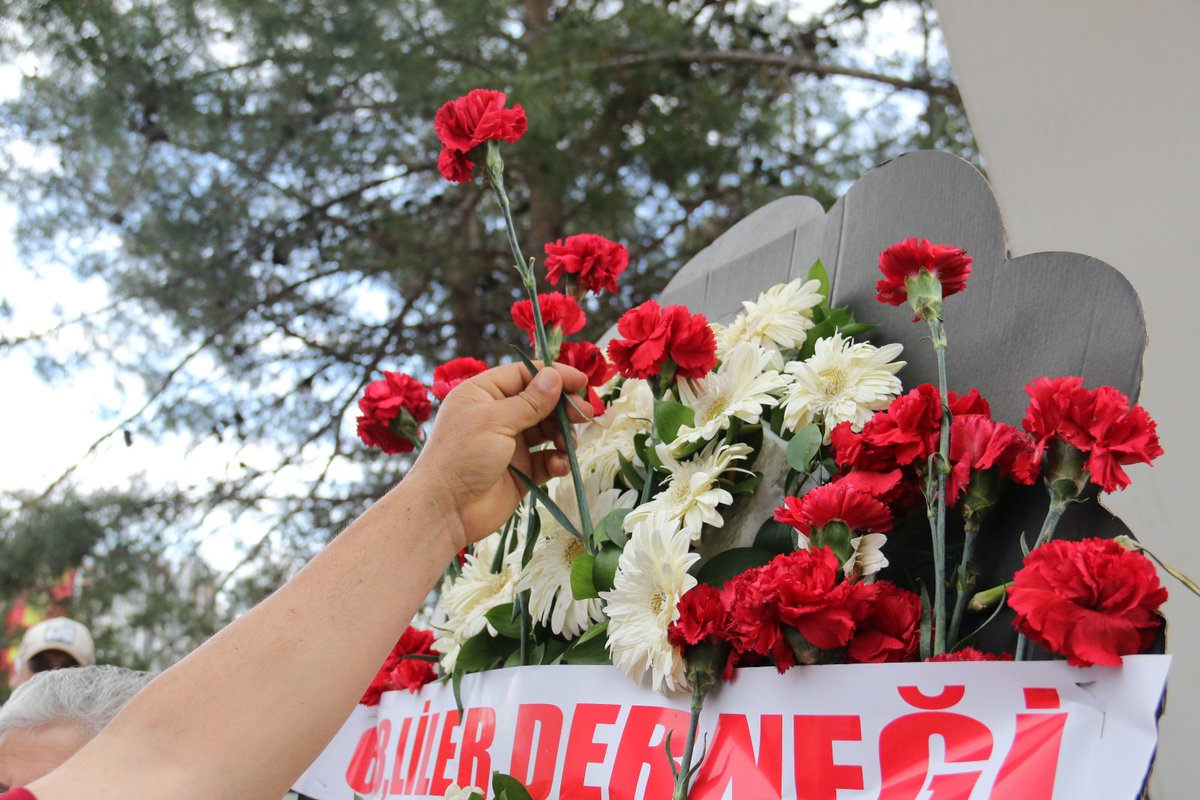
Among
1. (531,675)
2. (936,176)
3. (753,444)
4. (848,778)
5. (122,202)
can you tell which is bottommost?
(848,778)

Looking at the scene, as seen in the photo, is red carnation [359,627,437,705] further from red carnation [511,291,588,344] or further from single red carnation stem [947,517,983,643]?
single red carnation stem [947,517,983,643]

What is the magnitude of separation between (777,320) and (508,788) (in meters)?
0.61

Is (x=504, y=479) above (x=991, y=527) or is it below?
above

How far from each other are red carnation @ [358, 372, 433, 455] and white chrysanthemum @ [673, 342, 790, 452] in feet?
1.53

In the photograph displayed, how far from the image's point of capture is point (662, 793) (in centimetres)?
94

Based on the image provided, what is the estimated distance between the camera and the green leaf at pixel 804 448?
1039 mm

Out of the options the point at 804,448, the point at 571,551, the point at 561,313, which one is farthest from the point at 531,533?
the point at 804,448

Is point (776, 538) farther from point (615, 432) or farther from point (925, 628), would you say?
point (615, 432)

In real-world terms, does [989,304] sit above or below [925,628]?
above

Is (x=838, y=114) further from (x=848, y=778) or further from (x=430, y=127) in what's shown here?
(x=848, y=778)

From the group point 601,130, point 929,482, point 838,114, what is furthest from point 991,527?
point 838,114

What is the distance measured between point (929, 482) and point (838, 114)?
3.94m

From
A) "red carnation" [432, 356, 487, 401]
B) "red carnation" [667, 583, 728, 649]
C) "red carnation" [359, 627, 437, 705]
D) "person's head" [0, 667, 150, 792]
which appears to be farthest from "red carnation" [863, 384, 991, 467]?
"person's head" [0, 667, 150, 792]

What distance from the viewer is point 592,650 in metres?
1.11
